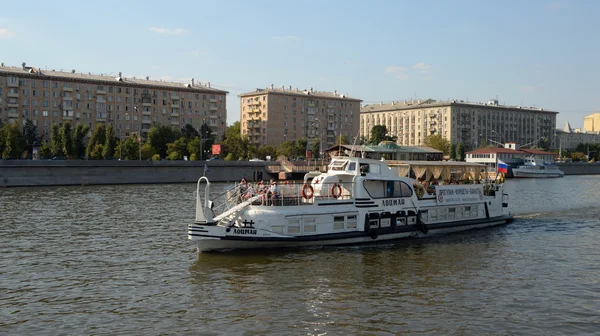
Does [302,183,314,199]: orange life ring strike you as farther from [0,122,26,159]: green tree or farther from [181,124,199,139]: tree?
[181,124,199,139]: tree

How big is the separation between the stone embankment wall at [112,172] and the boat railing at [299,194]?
1450 inches

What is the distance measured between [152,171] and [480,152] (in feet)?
256

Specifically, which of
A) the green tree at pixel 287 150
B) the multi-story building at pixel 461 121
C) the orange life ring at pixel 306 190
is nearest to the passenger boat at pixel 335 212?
the orange life ring at pixel 306 190

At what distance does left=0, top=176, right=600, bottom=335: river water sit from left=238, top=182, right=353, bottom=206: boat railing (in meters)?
2.44

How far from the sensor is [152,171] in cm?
8750

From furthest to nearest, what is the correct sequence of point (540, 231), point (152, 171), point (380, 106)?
point (380, 106)
point (152, 171)
point (540, 231)

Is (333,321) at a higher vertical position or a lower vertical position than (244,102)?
lower

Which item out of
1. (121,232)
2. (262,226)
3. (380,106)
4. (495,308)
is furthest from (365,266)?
(380,106)

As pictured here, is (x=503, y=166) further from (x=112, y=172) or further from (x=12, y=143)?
(x=12, y=143)

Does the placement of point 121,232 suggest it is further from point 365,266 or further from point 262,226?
point 365,266

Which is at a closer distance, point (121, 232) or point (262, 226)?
point (262, 226)

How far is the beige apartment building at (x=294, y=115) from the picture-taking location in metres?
148

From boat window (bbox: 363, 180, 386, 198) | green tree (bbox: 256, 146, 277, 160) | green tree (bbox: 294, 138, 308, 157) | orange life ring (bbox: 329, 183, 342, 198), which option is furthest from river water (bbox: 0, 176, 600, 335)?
green tree (bbox: 294, 138, 308, 157)

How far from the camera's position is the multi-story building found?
168875 mm
